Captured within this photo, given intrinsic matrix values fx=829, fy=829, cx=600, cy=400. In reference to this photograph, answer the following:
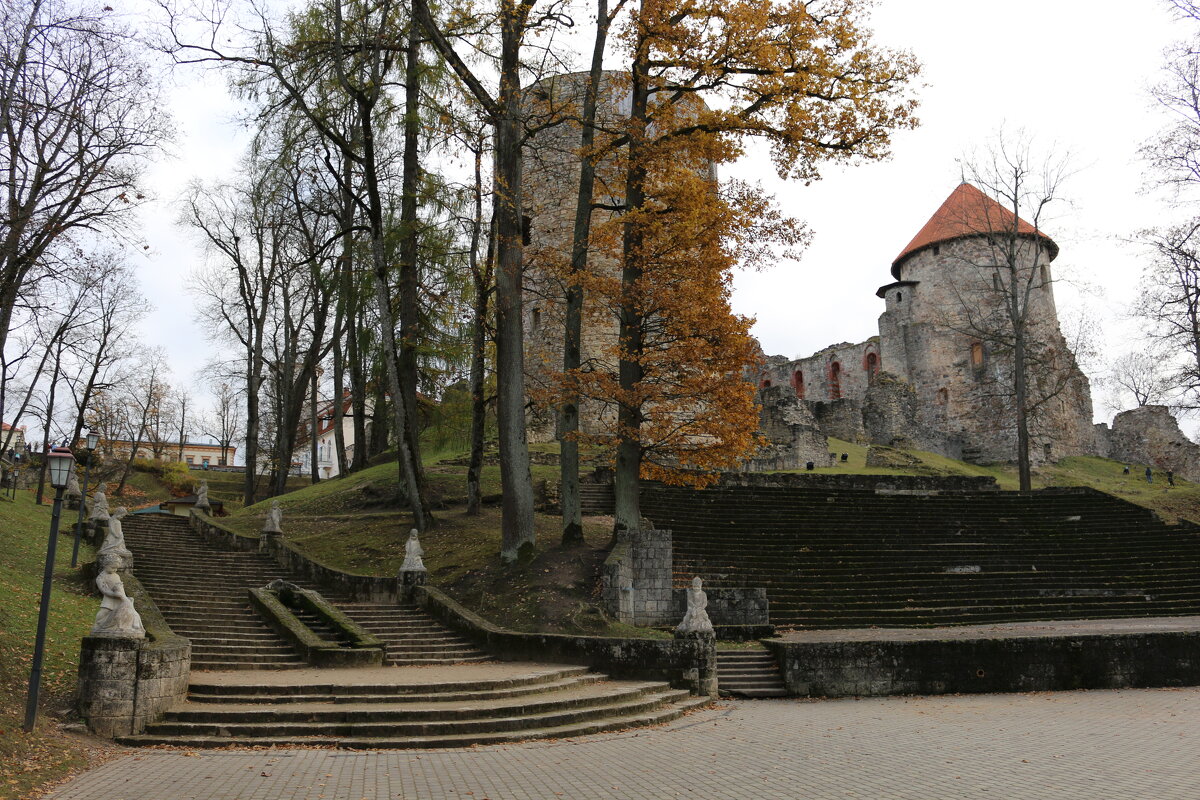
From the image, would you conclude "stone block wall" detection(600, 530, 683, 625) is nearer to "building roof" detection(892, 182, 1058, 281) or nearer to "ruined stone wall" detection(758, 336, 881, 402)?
"ruined stone wall" detection(758, 336, 881, 402)

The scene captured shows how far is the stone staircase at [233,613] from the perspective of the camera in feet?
39.1

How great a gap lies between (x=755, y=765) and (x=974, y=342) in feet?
132

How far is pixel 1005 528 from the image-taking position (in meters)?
22.6

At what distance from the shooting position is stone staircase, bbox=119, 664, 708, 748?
8.27 m

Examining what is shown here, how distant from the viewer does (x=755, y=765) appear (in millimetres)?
7398

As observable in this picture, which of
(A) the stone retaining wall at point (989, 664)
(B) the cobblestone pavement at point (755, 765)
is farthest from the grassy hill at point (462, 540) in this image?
(B) the cobblestone pavement at point (755, 765)

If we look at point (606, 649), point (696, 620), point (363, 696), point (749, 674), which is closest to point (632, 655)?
point (606, 649)

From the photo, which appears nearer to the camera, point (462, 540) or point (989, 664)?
point (989, 664)

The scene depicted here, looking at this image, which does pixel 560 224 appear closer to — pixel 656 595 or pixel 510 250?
pixel 510 250

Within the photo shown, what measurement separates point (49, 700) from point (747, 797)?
22.5ft

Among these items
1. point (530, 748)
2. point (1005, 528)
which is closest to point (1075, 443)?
point (1005, 528)

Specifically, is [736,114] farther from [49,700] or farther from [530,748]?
[49,700]

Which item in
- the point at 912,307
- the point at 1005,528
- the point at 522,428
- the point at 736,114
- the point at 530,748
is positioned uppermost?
the point at 912,307

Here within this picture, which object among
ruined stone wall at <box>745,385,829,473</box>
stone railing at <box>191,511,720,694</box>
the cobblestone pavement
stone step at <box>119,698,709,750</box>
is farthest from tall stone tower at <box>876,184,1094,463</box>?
stone step at <box>119,698,709,750</box>
